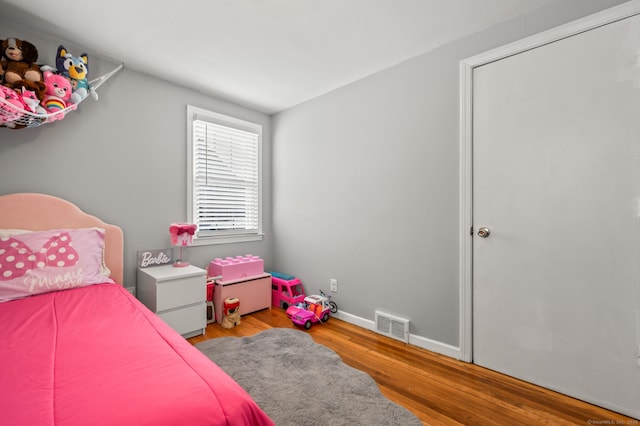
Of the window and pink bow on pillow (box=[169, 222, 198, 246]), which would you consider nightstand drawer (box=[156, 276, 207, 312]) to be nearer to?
pink bow on pillow (box=[169, 222, 198, 246])

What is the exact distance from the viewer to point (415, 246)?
239cm

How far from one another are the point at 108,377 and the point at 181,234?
1942mm

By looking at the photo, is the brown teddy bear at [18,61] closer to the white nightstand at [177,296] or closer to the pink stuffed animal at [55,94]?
the pink stuffed animal at [55,94]

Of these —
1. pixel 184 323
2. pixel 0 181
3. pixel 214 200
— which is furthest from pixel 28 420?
pixel 214 200

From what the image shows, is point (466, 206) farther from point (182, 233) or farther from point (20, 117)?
point (20, 117)

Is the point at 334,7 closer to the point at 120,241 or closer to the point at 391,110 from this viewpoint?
the point at 391,110

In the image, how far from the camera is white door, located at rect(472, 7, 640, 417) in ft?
5.16

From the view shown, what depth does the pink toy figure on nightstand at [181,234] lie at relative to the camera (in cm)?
268

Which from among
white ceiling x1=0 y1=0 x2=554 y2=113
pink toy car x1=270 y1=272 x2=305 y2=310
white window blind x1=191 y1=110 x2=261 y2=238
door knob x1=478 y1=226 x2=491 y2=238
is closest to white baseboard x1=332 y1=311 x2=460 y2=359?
pink toy car x1=270 y1=272 x2=305 y2=310

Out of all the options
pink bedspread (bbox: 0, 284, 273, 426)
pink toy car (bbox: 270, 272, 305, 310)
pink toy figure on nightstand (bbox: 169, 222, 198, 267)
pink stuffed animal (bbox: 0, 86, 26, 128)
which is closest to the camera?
pink bedspread (bbox: 0, 284, 273, 426)

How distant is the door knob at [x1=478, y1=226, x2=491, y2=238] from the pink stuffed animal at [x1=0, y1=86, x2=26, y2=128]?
3104mm

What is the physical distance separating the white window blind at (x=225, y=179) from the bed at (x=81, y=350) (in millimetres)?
1135

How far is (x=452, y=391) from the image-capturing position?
1757mm

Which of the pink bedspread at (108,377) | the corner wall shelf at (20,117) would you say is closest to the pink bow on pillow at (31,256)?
the pink bedspread at (108,377)
